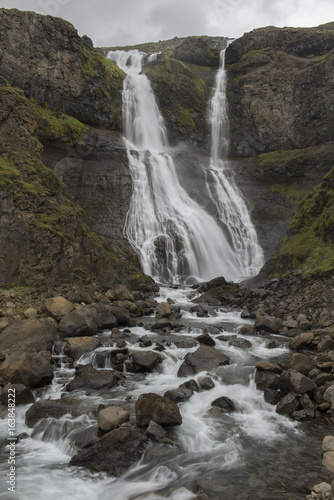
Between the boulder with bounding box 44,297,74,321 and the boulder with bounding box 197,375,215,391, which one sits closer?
the boulder with bounding box 197,375,215,391

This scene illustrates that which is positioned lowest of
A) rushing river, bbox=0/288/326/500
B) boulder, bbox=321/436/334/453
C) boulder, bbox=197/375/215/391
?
rushing river, bbox=0/288/326/500

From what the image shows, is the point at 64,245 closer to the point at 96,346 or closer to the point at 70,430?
the point at 96,346

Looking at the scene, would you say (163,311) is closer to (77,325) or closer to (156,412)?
(77,325)

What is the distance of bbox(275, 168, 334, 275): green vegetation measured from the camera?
57.4 feet

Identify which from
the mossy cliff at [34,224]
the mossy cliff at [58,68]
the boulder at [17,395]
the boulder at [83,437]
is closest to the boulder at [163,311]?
the mossy cliff at [34,224]

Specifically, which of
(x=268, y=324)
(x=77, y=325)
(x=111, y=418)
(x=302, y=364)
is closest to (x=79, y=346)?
(x=77, y=325)

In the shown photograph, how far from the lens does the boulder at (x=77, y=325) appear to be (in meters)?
11.9

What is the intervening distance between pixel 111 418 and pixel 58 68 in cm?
3523

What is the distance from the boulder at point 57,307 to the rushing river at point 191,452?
3473mm

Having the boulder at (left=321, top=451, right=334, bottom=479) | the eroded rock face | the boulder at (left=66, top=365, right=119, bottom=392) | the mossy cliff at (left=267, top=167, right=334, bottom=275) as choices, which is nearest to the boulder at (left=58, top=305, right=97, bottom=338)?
the boulder at (left=66, top=365, right=119, bottom=392)

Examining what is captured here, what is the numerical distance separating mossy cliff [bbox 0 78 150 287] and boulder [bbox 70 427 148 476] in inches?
386

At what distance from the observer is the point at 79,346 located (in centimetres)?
1072

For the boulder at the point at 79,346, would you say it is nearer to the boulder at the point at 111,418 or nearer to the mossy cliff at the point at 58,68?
the boulder at the point at 111,418

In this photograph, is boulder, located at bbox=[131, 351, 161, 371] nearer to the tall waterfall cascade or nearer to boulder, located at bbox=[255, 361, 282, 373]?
boulder, located at bbox=[255, 361, 282, 373]
